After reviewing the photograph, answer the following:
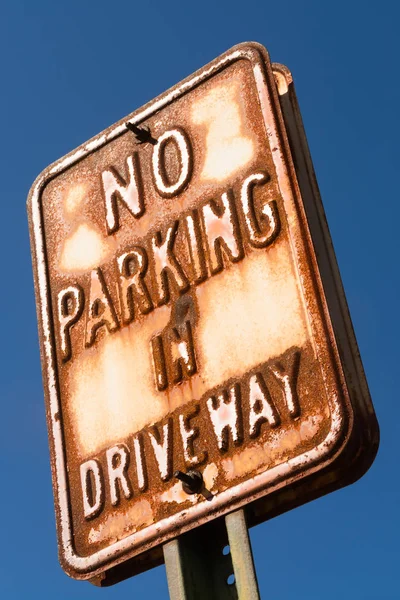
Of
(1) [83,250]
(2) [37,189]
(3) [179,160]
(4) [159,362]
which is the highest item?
(2) [37,189]

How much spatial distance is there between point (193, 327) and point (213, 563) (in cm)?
100

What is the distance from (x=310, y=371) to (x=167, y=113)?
1720 mm

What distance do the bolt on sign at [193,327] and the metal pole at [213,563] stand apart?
8cm

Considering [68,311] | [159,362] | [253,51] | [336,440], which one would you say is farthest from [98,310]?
[336,440]

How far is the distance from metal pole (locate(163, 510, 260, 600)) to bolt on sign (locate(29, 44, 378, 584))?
77mm

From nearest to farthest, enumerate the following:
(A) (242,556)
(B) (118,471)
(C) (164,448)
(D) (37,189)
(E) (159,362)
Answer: (A) (242,556), (C) (164,448), (B) (118,471), (E) (159,362), (D) (37,189)

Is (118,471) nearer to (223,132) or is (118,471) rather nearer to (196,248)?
(196,248)

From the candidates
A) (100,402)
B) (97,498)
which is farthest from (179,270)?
(97,498)

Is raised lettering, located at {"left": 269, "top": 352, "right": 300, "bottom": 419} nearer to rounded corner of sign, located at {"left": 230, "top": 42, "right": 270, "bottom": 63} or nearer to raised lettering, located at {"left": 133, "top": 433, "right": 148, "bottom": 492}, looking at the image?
raised lettering, located at {"left": 133, "top": 433, "right": 148, "bottom": 492}

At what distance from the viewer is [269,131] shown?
5445 mm

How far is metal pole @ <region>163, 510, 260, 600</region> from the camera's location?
4.60 meters

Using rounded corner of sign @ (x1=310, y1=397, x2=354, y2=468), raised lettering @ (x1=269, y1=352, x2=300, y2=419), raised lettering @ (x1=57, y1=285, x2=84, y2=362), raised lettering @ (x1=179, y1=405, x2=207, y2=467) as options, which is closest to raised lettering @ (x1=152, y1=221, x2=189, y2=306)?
raised lettering @ (x1=57, y1=285, x2=84, y2=362)

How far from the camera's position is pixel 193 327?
5320mm

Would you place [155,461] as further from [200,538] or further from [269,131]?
[269,131]
